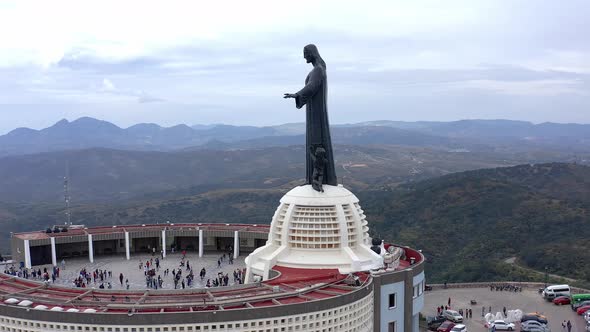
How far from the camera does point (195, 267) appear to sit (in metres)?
60.8

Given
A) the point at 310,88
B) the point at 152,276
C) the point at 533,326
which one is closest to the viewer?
the point at 152,276

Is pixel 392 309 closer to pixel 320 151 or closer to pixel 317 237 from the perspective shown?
pixel 317 237

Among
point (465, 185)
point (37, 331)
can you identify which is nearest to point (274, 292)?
point (37, 331)

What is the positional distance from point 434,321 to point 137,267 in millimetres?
30286

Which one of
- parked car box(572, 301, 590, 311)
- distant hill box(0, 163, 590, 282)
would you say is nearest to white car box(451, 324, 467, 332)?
parked car box(572, 301, 590, 311)

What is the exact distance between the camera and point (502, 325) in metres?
62.0

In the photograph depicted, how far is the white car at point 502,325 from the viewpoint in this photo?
61.4 m

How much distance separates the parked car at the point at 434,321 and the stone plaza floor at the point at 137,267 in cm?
2013

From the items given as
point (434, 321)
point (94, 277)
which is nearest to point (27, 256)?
point (94, 277)

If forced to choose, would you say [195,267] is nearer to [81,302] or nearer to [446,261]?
[81,302]

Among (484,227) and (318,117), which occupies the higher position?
(318,117)

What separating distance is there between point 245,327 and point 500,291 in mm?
49715

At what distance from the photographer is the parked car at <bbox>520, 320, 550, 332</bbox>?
5969 centimetres

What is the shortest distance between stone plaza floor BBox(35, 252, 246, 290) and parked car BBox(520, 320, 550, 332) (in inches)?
1067
